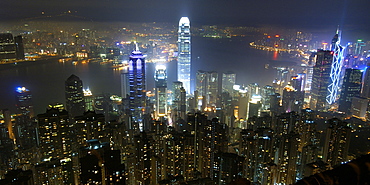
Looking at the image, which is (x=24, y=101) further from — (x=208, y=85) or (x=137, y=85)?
(x=208, y=85)

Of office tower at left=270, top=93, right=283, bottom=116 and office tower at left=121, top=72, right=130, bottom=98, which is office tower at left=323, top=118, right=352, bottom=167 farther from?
office tower at left=121, top=72, right=130, bottom=98

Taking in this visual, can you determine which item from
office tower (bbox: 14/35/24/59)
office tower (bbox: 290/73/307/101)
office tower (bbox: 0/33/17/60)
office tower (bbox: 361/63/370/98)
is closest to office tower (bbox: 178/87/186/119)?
office tower (bbox: 290/73/307/101)

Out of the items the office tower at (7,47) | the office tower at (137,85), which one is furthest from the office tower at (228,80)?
the office tower at (7,47)

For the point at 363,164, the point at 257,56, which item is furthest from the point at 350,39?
the point at 363,164

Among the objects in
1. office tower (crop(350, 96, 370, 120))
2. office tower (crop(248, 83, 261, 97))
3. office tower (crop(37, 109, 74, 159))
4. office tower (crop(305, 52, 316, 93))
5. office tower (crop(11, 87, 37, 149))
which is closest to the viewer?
office tower (crop(37, 109, 74, 159))

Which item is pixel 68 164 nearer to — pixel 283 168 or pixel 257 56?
pixel 283 168
